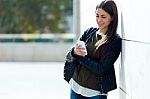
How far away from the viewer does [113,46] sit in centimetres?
371

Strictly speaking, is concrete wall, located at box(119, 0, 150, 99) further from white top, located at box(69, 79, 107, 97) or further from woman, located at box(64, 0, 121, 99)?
white top, located at box(69, 79, 107, 97)

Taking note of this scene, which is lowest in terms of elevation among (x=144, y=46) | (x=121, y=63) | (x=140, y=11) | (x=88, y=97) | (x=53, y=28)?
(x=53, y=28)

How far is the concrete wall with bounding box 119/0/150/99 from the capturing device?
3.05 metres

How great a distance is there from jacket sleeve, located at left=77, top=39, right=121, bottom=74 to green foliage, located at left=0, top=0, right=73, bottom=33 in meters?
24.8

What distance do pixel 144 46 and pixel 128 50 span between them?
1.92ft

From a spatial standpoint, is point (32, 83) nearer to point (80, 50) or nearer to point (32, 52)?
point (32, 52)

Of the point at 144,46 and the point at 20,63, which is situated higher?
the point at 144,46

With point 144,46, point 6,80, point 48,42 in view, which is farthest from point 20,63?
point 144,46

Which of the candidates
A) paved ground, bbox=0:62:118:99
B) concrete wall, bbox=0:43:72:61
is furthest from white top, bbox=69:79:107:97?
concrete wall, bbox=0:43:72:61

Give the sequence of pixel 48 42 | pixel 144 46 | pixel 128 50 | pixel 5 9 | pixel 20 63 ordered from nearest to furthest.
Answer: pixel 144 46, pixel 128 50, pixel 20 63, pixel 48 42, pixel 5 9

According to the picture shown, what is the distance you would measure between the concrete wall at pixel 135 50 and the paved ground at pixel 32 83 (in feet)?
3.65

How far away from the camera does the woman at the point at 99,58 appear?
367 centimetres

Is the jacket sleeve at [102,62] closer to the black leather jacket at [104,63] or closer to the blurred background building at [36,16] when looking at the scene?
the black leather jacket at [104,63]

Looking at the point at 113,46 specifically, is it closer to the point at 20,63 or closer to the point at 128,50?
the point at 128,50
